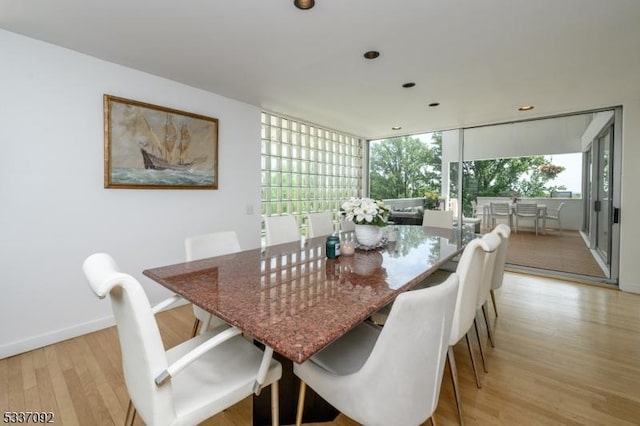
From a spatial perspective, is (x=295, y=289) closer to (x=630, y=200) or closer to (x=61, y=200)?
(x=61, y=200)

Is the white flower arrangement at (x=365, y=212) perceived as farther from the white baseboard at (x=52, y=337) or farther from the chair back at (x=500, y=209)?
the chair back at (x=500, y=209)

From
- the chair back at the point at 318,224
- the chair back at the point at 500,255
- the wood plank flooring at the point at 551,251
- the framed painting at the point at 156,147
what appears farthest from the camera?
the wood plank flooring at the point at 551,251

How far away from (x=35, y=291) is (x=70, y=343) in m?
0.48

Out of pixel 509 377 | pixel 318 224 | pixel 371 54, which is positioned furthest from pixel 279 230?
pixel 509 377

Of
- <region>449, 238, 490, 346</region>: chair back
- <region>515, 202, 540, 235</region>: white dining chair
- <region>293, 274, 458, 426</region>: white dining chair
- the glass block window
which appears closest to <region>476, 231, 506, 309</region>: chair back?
<region>449, 238, 490, 346</region>: chair back

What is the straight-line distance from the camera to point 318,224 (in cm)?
313

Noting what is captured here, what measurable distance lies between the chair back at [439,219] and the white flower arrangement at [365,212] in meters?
1.88

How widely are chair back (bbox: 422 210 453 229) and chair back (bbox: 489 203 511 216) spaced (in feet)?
4.18

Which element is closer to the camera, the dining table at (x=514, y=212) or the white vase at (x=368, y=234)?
the white vase at (x=368, y=234)

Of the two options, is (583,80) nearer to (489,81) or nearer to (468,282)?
(489,81)

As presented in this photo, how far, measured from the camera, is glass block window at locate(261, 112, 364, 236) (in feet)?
12.7

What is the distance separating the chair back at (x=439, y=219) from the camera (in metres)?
3.66

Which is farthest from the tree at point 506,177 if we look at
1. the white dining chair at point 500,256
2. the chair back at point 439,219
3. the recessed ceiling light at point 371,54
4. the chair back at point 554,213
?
the recessed ceiling light at point 371,54

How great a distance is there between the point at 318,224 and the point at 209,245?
137cm
